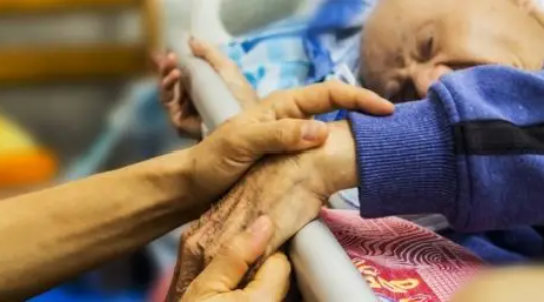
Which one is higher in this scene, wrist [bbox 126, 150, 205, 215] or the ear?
the ear

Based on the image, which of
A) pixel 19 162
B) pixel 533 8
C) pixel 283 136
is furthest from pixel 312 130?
pixel 19 162

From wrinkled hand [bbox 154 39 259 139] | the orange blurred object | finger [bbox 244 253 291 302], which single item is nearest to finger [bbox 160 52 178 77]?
wrinkled hand [bbox 154 39 259 139]

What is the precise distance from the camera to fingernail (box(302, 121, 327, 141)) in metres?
0.81

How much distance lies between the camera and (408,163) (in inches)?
30.8

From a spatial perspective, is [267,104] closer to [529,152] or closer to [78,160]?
[529,152]

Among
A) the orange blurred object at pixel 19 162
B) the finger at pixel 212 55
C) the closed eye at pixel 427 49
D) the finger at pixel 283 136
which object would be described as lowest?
the orange blurred object at pixel 19 162

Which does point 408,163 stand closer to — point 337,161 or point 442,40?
point 337,161

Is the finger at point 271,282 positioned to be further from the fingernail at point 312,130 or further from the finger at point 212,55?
the finger at point 212,55

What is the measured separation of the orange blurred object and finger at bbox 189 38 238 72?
590 millimetres

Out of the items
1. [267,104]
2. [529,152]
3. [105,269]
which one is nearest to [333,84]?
[267,104]

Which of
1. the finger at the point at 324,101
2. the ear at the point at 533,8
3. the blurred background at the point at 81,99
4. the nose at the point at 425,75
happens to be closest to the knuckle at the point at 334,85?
the finger at the point at 324,101

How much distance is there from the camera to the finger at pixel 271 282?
74 centimetres

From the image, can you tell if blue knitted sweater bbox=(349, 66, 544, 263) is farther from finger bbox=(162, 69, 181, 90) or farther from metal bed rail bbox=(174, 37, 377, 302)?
finger bbox=(162, 69, 181, 90)

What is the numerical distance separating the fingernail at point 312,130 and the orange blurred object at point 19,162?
1053 millimetres
